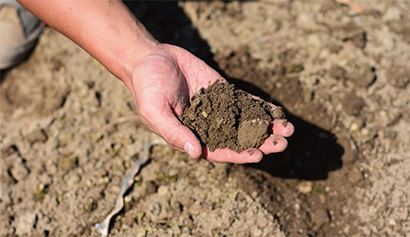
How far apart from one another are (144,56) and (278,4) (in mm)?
1917

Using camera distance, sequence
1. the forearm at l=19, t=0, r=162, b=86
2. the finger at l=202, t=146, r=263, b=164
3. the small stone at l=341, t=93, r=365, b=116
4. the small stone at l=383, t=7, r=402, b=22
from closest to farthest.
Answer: the finger at l=202, t=146, r=263, b=164, the forearm at l=19, t=0, r=162, b=86, the small stone at l=341, t=93, r=365, b=116, the small stone at l=383, t=7, r=402, b=22

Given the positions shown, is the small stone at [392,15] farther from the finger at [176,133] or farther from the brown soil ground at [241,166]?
the finger at [176,133]

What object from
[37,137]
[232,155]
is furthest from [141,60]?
[37,137]

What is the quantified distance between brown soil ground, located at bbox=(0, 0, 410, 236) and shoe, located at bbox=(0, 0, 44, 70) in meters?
0.14

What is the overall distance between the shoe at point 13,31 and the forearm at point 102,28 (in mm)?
1039

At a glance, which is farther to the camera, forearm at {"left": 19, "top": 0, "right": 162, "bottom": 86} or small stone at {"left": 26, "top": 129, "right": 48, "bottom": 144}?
small stone at {"left": 26, "top": 129, "right": 48, "bottom": 144}

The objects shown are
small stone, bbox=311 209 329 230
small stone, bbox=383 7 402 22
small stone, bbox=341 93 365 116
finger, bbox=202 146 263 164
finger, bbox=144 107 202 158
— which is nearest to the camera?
finger, bbox=144 107 202 158

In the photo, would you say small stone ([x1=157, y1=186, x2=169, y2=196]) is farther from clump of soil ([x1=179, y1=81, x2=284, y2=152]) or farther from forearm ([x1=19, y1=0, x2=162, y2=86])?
forearm ([x1=19, y1=0, x2=162, y2=86])

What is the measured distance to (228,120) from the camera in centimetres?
223

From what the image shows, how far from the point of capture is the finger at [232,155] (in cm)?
218

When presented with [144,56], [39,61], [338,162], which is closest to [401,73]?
[338,162]

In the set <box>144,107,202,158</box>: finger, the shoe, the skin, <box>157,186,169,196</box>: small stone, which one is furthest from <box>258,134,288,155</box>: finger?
the shoe

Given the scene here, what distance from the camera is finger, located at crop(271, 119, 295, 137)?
2.28 m

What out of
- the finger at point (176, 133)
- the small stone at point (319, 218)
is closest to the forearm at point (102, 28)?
the finger at point (176, 133)
